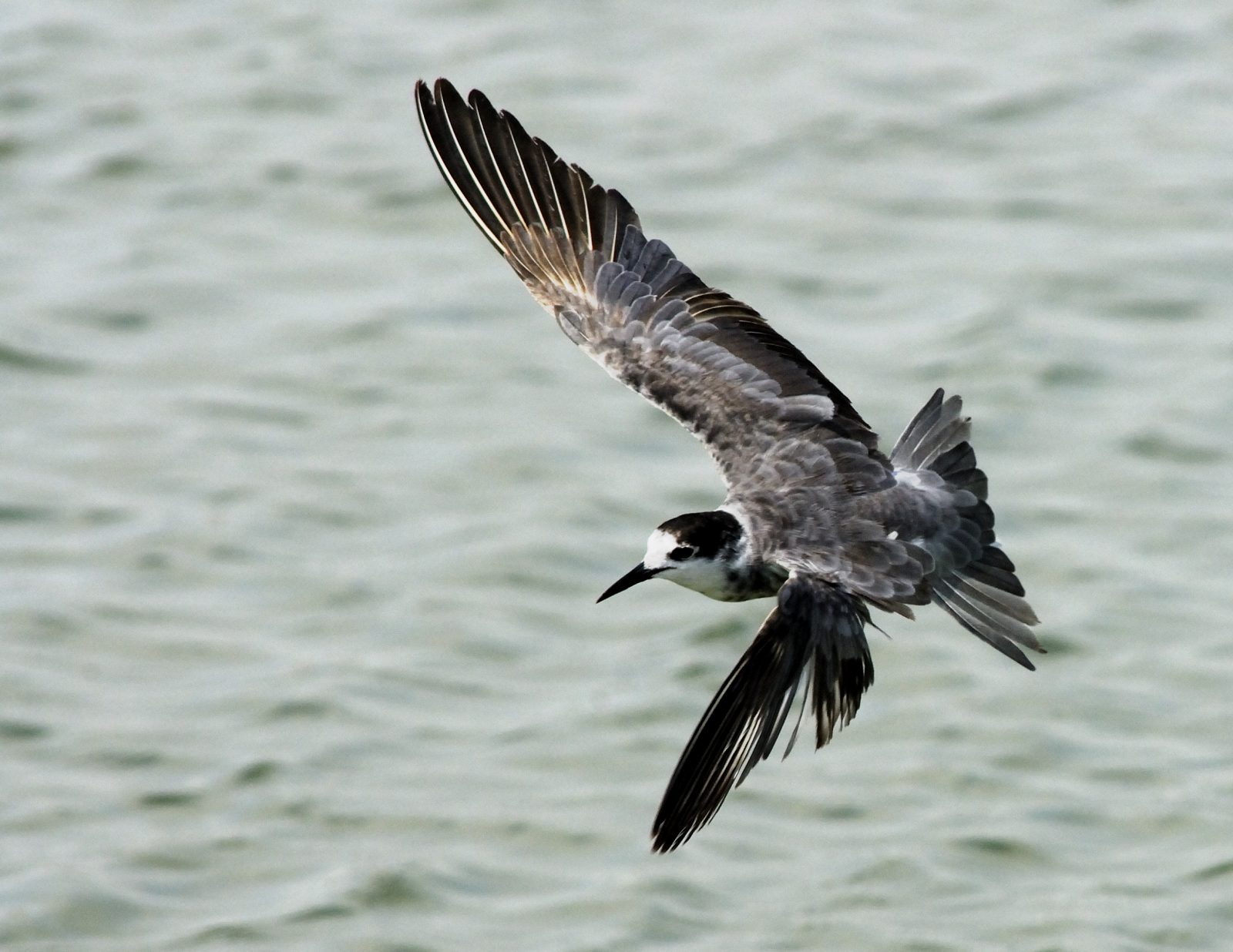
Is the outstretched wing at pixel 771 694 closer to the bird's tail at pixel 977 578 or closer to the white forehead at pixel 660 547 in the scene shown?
the white forehead at pixel 660 547

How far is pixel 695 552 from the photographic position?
286 inches

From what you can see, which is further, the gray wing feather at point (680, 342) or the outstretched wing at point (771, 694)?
the gray wing feather at point (680, 342)

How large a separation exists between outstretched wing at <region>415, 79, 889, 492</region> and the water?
3352 millimetres

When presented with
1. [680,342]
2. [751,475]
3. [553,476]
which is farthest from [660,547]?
[553,476]

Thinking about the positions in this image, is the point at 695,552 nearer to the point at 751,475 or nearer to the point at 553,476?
the point at 751,475

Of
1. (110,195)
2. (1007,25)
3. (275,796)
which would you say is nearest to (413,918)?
(275,796)

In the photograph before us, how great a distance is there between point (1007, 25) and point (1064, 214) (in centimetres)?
263

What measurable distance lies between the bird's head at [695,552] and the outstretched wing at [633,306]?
1.71 feet

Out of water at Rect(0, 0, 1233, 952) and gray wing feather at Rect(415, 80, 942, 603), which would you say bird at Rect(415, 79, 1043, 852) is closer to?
gray wing feather at Rect(415, 80, 942, 603)

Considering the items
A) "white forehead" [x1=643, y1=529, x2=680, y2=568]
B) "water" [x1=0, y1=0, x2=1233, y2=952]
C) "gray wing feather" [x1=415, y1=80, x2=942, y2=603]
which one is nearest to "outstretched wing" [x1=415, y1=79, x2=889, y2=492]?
"gray wing feather" [x1=415, y1=80, x2=942, y2=603]

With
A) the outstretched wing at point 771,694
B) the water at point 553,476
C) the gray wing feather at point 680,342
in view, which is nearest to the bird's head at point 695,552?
the gray wing feather at point 680,342

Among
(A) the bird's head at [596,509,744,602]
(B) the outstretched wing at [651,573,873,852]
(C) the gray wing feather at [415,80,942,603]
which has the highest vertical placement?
(C) the gray wing feather at [415,80,942,603]

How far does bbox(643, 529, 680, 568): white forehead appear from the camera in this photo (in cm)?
725

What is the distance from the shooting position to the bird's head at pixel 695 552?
7.24 metres
